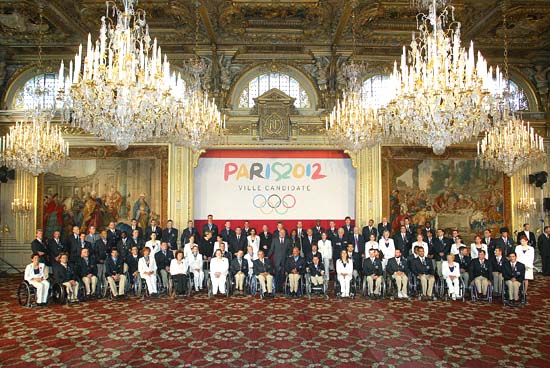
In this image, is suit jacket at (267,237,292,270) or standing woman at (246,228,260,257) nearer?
suit jacket at (267,237,292,270)

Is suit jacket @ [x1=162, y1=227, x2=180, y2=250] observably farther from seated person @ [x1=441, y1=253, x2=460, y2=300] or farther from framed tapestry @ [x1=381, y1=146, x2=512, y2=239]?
seated person @ [x1=441, y1=253, x2=460, y2=300]

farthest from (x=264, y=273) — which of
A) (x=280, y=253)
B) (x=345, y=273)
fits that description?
(x=345, y=273)

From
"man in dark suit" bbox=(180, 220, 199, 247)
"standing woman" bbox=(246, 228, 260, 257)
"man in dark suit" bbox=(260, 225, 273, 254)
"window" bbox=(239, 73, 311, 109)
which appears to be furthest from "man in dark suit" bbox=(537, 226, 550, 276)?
"man in dark suit" bbox=(180, 220, 199, 247)

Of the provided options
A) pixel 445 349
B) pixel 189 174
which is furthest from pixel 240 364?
pixel 189 174

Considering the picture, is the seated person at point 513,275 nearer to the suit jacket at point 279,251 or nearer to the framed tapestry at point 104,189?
the suit jacket at point 279,251

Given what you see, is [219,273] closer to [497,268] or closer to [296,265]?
[296,265]

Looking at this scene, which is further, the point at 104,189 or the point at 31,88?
the point at 31,88

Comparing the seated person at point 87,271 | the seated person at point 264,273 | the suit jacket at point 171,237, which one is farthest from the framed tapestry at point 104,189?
the seated person at point 264,273

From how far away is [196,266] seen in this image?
37.7 feet

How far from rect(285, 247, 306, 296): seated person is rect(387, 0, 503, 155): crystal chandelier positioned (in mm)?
4564

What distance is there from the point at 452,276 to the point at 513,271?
1.39 m

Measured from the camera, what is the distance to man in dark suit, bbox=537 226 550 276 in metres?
14.0

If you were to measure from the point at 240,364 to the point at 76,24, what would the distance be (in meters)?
12.8

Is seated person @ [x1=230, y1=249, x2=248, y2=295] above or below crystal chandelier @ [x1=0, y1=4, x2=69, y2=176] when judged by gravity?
below
